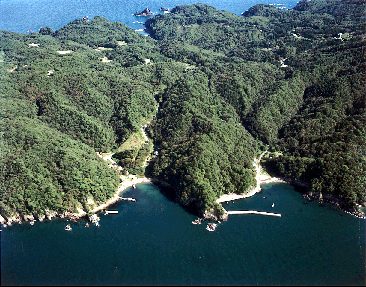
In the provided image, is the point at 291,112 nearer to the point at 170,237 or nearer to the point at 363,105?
the point at 363,105

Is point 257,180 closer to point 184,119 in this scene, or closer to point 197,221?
point 197,221

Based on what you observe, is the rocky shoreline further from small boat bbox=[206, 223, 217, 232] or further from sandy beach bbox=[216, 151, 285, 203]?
small boat bbox=[206, 223, 217, 232]

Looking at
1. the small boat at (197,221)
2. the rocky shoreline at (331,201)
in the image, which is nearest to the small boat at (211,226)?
the small boat at (197,221)

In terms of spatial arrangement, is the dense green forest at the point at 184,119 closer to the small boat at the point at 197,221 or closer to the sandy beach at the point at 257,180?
the sandy beach at the point at 257,180

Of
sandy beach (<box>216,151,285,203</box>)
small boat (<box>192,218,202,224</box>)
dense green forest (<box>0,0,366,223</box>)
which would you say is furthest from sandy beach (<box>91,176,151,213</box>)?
sandy beach (<box>216,151,285,203</box>)

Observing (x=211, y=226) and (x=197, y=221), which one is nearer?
(x=211, y=226)

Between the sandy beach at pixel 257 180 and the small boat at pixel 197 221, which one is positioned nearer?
the small boat at pixel 197 221

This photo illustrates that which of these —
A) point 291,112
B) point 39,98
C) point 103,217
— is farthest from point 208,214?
point 39,98

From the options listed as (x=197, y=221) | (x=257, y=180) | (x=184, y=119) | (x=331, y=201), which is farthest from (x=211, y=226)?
(x=184, y=119)
